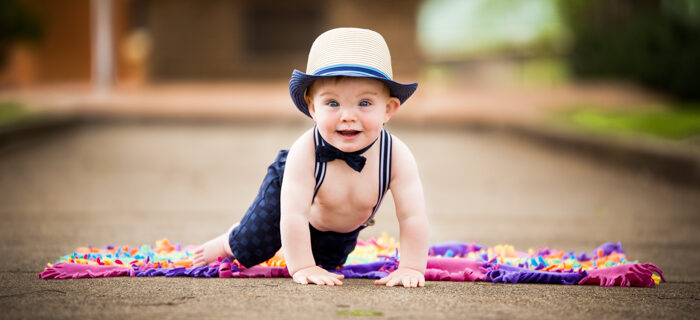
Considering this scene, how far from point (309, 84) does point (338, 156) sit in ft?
1.01

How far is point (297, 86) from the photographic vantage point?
311 cm

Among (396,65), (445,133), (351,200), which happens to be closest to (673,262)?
(351,200)

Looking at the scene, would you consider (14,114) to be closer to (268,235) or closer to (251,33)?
(268,235)

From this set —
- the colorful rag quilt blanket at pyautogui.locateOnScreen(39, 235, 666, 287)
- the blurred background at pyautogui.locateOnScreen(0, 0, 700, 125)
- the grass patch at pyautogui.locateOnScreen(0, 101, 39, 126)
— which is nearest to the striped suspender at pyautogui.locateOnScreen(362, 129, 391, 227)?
the colorful rag quilt blanket at pyautogui.locateOnScreen(39, 235, 666, 287)

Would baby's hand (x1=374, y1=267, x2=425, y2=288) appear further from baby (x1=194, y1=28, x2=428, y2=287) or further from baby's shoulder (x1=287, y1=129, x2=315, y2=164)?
baby's shoulder (x1=287, y1=129, x2=315, y2=164)

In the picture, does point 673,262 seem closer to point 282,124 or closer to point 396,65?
point 282,124

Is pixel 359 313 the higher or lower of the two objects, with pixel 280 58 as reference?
lower

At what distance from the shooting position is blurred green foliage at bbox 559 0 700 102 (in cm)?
1577

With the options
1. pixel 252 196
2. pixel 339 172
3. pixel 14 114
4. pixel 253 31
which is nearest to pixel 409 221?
pixel 339 172

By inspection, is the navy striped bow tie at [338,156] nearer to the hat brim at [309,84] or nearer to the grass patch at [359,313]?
the hat brim at [309,84]

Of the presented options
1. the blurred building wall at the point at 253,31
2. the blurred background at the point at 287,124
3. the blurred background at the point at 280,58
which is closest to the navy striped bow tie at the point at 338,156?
the blurred background at the point at 287,124

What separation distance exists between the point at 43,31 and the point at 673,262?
63.9ft

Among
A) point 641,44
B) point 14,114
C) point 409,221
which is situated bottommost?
point 409,221

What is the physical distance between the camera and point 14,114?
1117 centimetres
